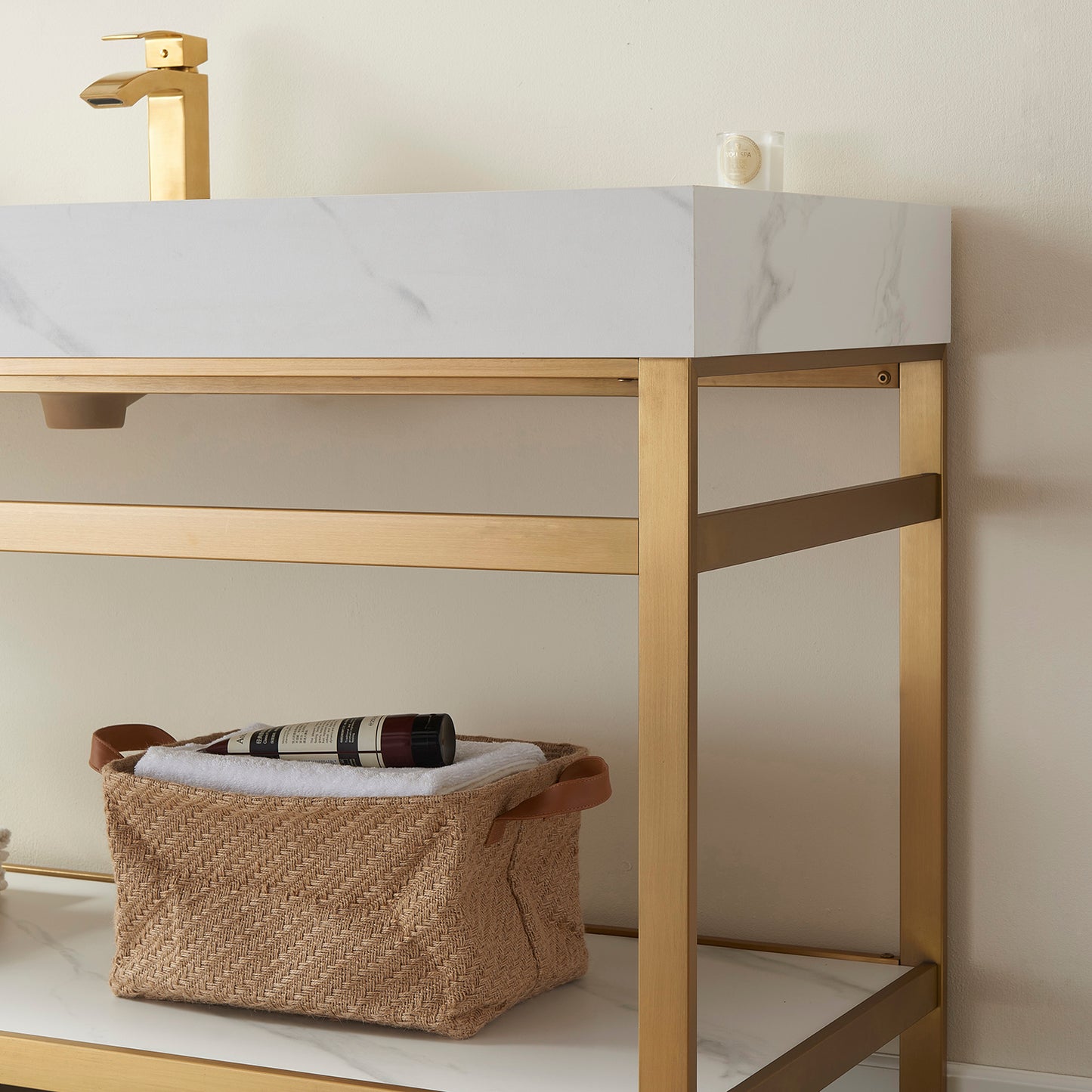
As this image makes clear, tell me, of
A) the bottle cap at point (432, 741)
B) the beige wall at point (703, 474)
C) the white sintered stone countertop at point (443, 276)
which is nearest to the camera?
the white sintered stone countertop at point (443, 276)

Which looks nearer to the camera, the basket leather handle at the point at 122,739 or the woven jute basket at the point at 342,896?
the woven jute basket at the point at 342,896

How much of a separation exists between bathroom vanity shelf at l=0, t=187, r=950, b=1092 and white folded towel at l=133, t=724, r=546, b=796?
210 millimetres

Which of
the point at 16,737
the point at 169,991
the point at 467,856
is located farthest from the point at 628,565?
the point at 16,737

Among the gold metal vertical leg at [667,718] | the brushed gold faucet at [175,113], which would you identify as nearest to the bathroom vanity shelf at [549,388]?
the gold metal vertical leg at [667,718]

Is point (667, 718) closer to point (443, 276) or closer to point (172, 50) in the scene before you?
point (443, 276)

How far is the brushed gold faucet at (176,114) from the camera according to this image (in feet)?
4.87

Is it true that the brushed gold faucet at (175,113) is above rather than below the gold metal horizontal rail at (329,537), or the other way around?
above

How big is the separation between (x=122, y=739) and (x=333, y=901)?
0.41 meters

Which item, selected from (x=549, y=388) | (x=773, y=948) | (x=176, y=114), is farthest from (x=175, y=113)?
(x=773, y=948)

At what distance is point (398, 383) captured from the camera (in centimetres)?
143

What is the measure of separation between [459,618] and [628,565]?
666 mm

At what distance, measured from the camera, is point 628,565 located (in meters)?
1.03

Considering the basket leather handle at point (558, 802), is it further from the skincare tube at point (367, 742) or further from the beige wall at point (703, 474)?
the beige wall at point (703, 474)

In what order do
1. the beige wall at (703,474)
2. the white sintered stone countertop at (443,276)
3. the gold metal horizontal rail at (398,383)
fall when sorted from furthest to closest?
1. the beige wall at (703,474)
2. the gold metal horizontal rail at (398,383)
3. the white sintered stone countertop at (443,276)
